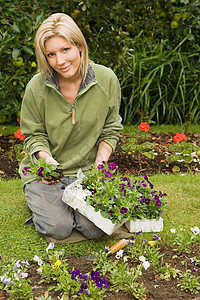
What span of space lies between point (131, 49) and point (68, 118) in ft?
7.70

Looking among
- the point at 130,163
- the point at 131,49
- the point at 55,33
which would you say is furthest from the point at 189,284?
the point at 131,49

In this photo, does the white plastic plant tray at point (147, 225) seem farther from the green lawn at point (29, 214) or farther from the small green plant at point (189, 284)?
the small green plant at point (189, 284)

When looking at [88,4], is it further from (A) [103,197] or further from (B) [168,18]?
(A) [103,197]

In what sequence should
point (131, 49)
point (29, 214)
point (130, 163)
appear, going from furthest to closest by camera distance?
1. point (131, 49)
2. point (130, 163)
3. point (29, 214)

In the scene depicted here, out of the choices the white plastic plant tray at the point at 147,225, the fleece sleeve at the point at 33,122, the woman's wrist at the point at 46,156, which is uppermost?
the fleece sleeve at the point at 33,122

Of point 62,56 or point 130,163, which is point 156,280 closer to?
point 62,56

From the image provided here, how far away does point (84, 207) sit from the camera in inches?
107

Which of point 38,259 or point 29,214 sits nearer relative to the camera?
point 38,259

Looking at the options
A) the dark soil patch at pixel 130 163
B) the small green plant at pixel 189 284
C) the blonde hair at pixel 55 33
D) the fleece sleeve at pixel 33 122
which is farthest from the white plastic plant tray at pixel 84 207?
the dark soil patch at pixel 130 163

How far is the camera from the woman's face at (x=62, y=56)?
9.26 ft

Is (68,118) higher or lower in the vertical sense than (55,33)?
lower

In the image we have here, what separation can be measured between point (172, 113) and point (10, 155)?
2.49 meters

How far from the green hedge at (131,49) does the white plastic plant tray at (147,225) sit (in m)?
2.10

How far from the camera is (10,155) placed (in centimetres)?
447
